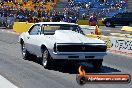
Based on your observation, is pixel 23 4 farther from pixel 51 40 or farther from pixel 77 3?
pixel 51 40

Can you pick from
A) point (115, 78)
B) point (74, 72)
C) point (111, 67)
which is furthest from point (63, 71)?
point (115, 78)

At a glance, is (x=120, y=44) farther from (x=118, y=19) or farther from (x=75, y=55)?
(x=118, y=19)

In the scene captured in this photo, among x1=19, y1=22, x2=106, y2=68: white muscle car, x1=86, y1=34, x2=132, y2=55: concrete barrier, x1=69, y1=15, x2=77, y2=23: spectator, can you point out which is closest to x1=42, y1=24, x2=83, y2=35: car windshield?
x1=19, y1=22, x2=106, y2=68: white muscle car

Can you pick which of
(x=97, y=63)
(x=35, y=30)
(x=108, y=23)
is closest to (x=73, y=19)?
(x=108, y=23)

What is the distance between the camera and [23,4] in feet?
183

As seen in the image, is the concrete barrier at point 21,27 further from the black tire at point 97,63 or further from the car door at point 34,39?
the black tire at point 97,63

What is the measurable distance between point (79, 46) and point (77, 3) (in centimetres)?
4524

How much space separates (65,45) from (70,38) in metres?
0.47

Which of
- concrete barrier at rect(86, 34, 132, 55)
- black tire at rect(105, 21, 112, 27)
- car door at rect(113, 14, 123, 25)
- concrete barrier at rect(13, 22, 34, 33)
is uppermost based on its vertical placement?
concrete barrier at rect(86, 34, 132, 55)

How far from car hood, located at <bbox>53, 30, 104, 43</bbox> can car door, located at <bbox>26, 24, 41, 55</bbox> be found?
0.91 m

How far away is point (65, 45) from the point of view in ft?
36.5

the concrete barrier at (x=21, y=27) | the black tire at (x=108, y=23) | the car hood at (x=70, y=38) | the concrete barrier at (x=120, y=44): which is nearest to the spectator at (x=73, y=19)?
the black tire at (x=108, y=23)

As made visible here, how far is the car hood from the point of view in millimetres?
11312

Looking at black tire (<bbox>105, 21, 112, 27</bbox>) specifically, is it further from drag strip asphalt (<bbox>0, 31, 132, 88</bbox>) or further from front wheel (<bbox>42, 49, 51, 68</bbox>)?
front wheel (<bbox>42, 49, 51, 68</bbox>)
